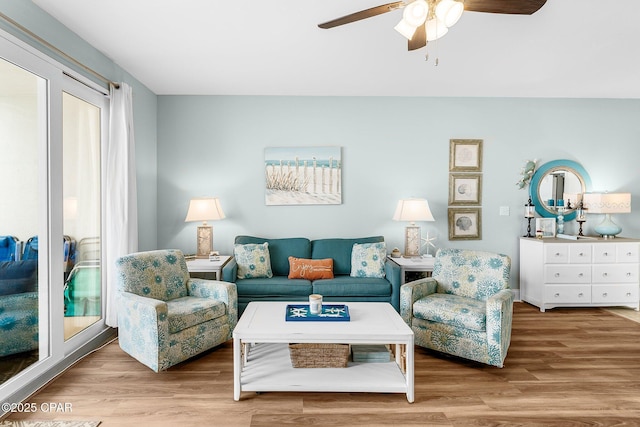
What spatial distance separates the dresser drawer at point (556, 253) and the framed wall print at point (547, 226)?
1.13ft

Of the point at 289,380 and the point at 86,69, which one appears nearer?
the point at 289,380

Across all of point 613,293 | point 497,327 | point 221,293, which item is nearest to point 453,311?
point 497,327

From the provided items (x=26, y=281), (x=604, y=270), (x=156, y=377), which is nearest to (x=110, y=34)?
(x=26, y=281)

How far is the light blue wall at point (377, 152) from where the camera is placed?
4.55m

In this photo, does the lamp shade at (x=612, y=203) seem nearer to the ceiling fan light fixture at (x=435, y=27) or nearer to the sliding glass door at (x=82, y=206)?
the ceiling fan light fixture at (x=435, y=27)

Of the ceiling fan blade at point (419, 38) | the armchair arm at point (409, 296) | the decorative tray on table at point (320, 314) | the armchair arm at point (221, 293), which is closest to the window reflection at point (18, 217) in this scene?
the armchair arm at point (221, 293)

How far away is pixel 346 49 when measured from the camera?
319 centimetres

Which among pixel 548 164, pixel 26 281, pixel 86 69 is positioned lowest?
pixel 26 281

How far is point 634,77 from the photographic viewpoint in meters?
3.91

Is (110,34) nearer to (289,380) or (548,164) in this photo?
(289,380)

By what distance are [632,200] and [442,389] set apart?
405cm

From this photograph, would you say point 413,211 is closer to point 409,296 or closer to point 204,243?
point 409,296

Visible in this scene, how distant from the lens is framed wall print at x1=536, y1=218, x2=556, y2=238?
4586mm

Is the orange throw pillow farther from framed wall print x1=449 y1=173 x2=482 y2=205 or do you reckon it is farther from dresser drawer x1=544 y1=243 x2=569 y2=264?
dresser drawer x1=544 y1=243 x2=569 y2=264
